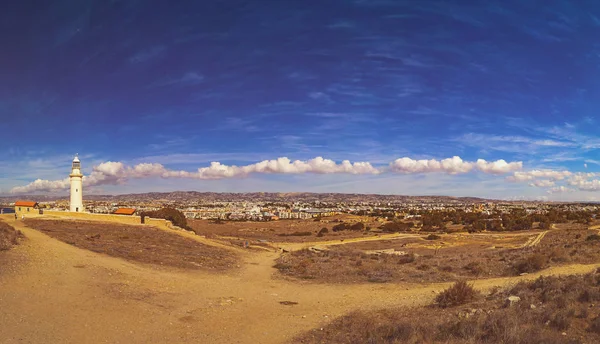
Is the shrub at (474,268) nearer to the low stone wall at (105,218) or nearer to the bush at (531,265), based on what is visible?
the bush at (531,265)

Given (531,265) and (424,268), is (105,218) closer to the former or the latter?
(424,268)

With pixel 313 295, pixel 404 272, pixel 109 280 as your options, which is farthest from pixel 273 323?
pixel 404 272

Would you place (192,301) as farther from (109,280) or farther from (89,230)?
(89,230)

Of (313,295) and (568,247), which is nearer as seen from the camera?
(313,295)

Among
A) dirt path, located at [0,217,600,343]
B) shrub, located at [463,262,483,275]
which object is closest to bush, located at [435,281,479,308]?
dirt path, located at [0,217,600,343]

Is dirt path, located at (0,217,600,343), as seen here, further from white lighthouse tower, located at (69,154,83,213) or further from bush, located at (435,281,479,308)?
white lighthouse tower, located at (69,154,83,213)
